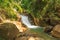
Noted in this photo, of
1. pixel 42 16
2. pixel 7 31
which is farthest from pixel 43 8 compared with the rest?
pixel 7 31

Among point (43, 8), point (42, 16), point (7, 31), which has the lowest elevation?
point (7, 31)

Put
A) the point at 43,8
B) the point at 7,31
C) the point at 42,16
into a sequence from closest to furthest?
the point at 7,31 < the point at 43,8 < the point at 42,16

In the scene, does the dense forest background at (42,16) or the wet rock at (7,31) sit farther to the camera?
the dense forest background at (42,16)

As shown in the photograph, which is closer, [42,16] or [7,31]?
[7,31]

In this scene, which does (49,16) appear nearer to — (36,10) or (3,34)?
(36,10)

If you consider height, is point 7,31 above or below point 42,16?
below

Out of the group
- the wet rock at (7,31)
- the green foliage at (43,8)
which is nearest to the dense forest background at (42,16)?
the green foliage at (43,8)

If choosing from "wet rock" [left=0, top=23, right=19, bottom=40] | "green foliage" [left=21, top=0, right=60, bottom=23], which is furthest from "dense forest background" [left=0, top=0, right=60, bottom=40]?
"wet rock" [left=0, top=23, right=19, bottom=40]

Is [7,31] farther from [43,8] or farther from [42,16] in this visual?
[42,16]

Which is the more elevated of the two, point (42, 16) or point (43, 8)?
point (43, 8)

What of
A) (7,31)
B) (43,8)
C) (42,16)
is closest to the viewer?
(7,31)

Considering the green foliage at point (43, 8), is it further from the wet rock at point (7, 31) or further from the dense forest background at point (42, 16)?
the wet rock at point (7, 31)

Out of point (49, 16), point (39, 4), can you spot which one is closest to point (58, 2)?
point (49, 16)

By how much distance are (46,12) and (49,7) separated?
98 cm
